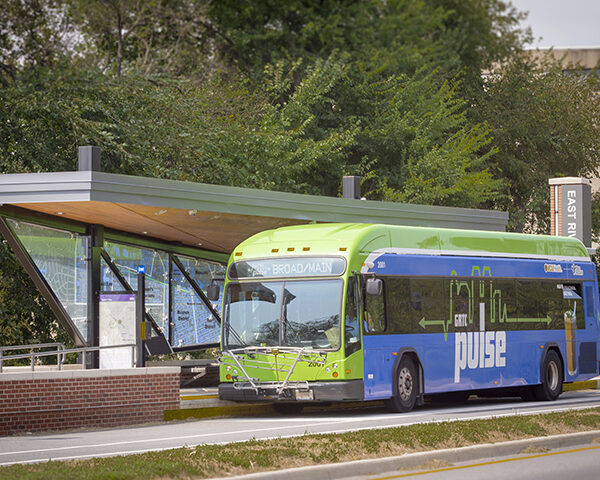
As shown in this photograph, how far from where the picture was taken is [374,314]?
1791cm

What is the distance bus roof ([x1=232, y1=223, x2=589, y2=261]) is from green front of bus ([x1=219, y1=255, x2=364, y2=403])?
9.8 inches

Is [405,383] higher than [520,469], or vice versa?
[405,383]

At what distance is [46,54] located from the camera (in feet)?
112

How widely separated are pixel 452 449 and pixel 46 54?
25.2 meters

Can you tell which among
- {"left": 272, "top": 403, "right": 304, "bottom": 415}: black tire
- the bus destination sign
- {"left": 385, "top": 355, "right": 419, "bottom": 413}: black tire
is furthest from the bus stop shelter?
{"left": 385, "top": 355, "right": 419, "bottom": 413}: black tire

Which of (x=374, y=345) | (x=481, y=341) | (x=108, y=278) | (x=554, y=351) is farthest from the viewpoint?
(x=554, y=351)

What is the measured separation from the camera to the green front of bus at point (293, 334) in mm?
17219

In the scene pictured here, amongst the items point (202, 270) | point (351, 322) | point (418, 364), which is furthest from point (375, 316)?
point (202, 270)

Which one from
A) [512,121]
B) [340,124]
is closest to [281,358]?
[340,124]

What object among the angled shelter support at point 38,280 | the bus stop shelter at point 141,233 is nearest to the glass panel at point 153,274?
the bus stop shelter at point 141,233

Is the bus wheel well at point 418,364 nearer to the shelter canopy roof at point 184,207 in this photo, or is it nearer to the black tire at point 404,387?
the black tire at point 404,387

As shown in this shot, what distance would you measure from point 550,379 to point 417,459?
11.4m

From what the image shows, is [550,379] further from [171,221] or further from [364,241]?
[171,221]

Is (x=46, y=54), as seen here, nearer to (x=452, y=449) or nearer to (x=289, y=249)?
(x=289, y=249)
